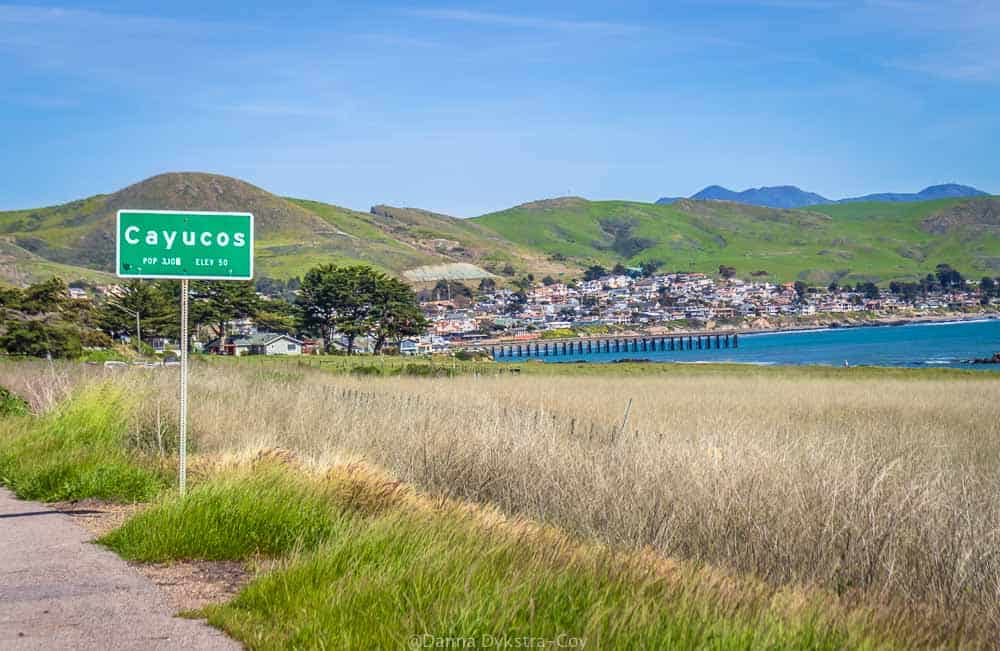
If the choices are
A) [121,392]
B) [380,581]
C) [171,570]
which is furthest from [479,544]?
[121,392]

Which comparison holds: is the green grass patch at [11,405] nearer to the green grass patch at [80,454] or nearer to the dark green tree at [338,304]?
the green grass patch at [80,454]

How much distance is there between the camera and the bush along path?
583 cm

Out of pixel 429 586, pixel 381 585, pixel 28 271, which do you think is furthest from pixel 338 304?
pixel 28 271

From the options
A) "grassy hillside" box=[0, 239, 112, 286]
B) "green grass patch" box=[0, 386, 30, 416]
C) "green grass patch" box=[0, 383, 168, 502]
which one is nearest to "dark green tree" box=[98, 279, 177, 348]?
"green grass patch" box=[0, 386, 30, 416]

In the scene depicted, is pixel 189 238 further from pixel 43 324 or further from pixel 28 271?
pixel 28 271

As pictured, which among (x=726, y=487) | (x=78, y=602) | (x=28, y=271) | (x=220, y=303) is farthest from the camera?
(x=28, y=271)

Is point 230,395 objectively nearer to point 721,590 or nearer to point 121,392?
point 121,392

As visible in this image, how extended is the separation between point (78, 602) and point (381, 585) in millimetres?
2009

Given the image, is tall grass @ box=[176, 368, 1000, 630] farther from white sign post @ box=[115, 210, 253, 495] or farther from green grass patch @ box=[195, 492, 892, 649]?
white sign post @ box=[115, 210, 253, 495]

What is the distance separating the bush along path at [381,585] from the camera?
19.1 feet

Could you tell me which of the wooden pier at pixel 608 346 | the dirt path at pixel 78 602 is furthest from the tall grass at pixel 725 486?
the wooden pier at pixel 608 346

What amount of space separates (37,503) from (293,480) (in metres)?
3.09

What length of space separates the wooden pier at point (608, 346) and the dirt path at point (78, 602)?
119 m

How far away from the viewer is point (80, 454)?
41.2ft
